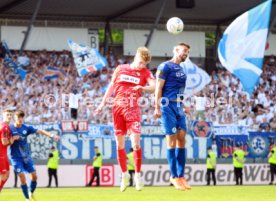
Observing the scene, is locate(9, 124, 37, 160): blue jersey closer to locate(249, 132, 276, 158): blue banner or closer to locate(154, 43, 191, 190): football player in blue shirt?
locate(154, 43, 191, 190): football player in blue shirt

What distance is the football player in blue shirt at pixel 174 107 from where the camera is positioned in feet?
51.0

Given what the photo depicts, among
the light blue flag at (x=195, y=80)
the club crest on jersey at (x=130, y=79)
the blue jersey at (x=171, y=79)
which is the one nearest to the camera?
the blue jersey at (x=171, y=79)

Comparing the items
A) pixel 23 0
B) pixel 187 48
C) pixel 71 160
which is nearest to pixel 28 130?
pixel 187 48

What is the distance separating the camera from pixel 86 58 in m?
38.3

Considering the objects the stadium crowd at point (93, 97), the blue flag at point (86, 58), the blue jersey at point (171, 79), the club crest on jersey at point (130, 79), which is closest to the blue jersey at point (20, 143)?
the club crest on jersey at point (130, 79)

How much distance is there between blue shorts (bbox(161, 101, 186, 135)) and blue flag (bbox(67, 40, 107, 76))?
22.1 metres

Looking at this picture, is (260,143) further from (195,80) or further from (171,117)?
(171,117)

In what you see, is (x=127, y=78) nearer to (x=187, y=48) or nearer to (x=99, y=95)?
(x=187, y=48)

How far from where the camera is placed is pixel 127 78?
15.9m

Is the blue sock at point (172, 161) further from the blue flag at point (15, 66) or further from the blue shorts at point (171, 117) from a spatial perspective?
the blue flag at point (15, 66)

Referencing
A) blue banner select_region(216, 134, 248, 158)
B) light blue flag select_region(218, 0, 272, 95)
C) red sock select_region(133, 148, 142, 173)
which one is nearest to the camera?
red sock select_region(133, 148, 142, 173)

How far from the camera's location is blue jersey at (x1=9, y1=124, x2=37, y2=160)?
18.9 meters

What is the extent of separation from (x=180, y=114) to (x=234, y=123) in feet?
80.3

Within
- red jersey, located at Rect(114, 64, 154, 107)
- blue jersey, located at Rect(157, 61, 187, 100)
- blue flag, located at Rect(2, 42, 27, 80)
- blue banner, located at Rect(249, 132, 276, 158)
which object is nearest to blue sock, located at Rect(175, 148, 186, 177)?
blue jersey, located at Rect(157, 61, 187, 100)
